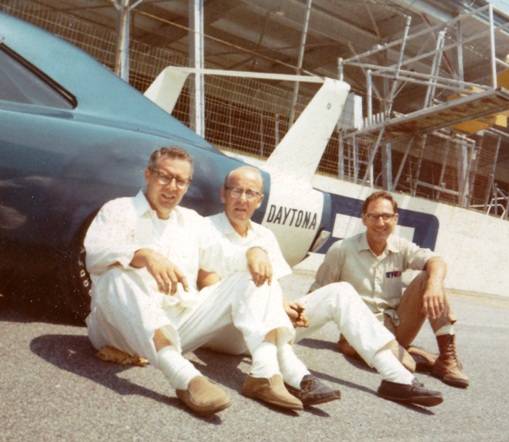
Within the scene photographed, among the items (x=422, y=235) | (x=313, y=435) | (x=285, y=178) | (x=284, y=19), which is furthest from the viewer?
(x=284, y=19)

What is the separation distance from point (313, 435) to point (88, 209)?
1368mm

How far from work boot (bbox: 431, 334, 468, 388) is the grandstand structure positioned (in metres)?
5.81

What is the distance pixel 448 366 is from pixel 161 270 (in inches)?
76.1

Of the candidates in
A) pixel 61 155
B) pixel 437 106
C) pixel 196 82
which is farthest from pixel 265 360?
pixel 437 106

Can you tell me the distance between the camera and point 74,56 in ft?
9.28

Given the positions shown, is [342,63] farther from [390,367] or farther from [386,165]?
→ [390,367]

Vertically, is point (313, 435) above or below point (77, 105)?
below

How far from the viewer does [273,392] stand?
6.64 ft

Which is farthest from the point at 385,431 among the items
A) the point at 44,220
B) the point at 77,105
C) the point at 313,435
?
the point at 77,105

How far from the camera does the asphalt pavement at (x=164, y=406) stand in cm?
167

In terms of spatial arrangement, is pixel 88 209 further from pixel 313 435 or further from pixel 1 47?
pixel 313 435

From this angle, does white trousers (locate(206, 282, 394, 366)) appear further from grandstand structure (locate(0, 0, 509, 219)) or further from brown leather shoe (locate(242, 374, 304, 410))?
grandstand structure (locate(0, 0, 509, 219))

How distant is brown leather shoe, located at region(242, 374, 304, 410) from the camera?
200 centimetres

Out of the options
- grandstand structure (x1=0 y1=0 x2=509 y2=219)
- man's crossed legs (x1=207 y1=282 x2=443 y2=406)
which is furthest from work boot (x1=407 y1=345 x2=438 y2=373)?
grandstand structure (x1=0 y1=0 x2=509 y2=219)
